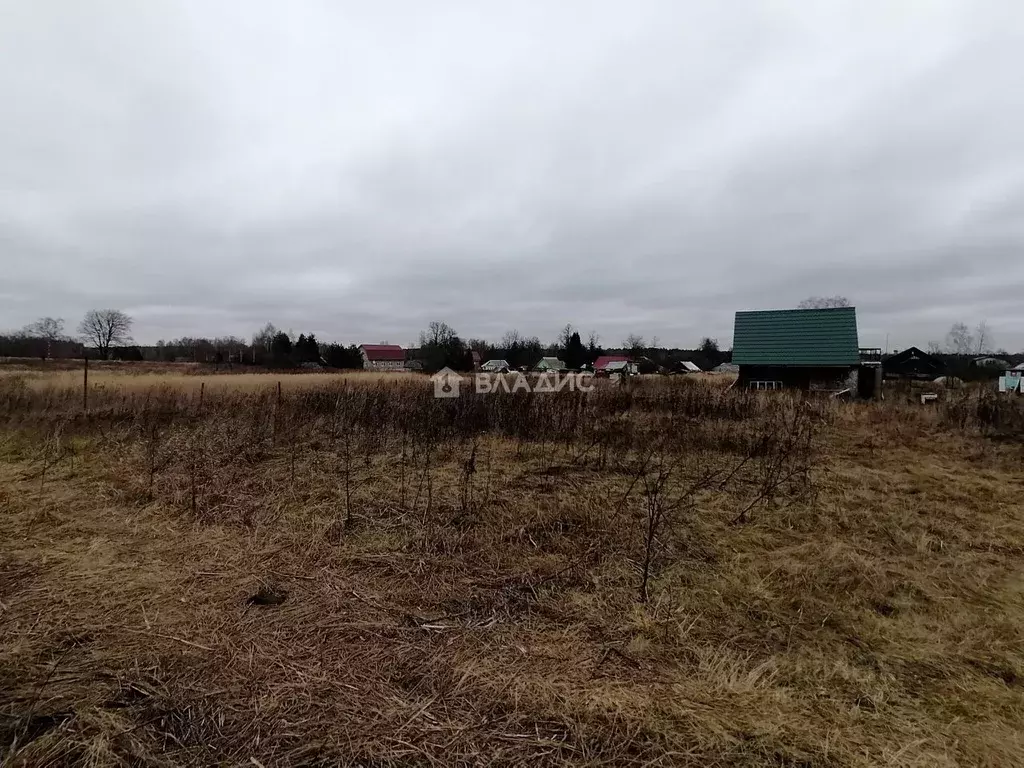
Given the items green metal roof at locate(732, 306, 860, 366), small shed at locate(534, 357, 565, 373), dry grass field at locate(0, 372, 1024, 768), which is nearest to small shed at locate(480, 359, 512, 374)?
small shed at locate(534, 357, 565, 373)

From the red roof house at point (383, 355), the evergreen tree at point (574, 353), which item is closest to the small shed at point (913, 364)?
the evergreen tree at point (574, 353)

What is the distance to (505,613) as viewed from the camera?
3057mm

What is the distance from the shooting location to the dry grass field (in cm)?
205

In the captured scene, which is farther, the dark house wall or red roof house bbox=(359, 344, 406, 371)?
red roof house bbox=(359, 344, 406, 371)

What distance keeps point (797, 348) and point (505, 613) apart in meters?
20.3

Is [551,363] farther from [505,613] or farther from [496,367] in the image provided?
[505,613]

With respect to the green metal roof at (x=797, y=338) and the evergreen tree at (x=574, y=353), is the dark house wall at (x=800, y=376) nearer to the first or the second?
the green metal roof at (x=797, y=338)

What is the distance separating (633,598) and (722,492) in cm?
311

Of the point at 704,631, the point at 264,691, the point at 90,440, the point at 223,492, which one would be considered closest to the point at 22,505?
the point at 223,492

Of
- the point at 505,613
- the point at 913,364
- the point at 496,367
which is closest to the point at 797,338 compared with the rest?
the point at 505,613

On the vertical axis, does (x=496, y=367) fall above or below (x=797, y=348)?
below

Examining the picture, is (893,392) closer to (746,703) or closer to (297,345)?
(746,703)

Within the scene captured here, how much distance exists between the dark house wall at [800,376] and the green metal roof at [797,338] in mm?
214

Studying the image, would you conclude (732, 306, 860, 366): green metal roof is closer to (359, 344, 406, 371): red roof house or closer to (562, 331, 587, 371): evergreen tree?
(562, 331, 587, 371): evergreen tree
